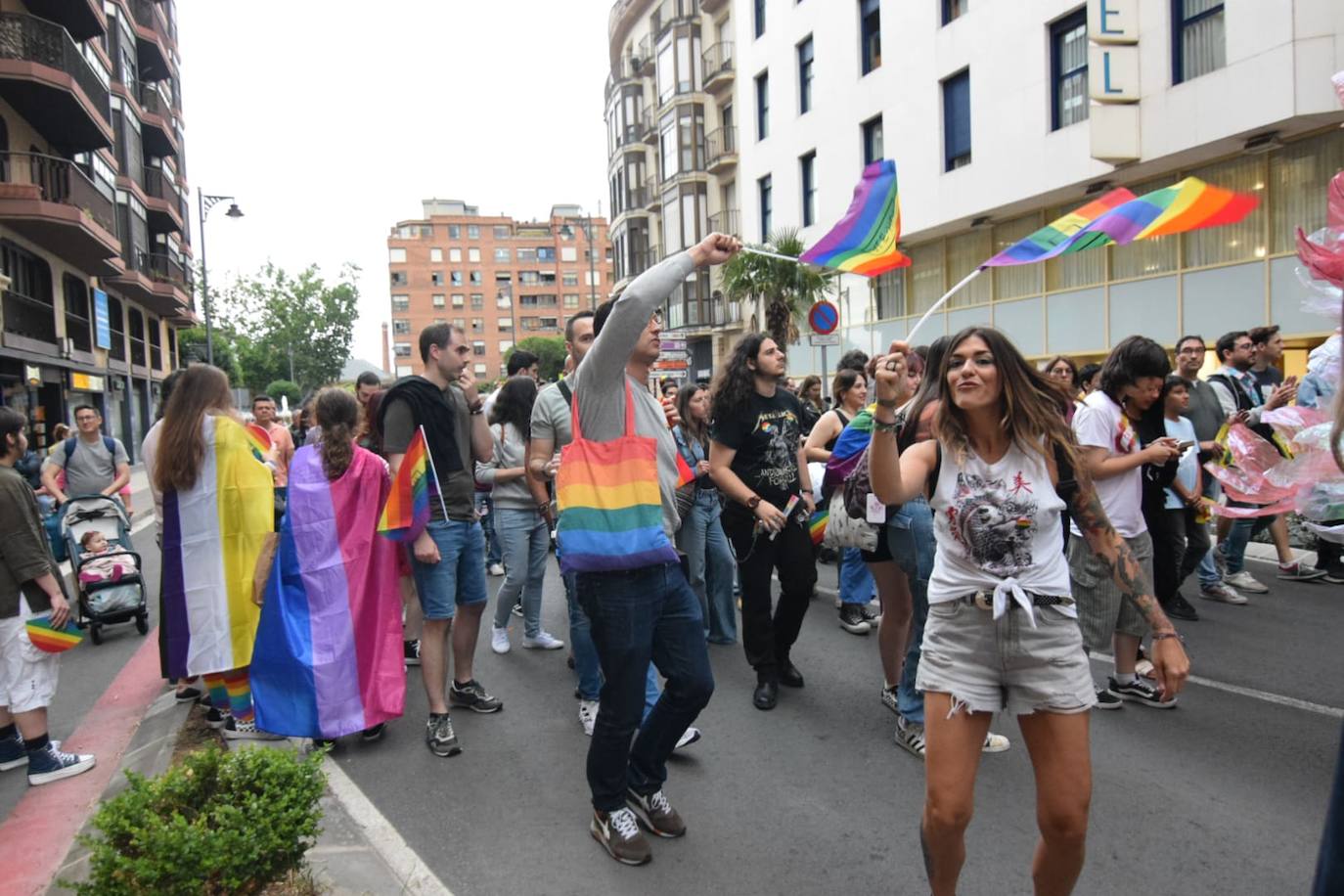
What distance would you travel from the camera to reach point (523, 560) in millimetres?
5934

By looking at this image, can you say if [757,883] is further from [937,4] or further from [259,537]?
[937,4]

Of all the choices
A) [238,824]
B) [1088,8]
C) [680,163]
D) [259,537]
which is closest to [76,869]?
[238,824]

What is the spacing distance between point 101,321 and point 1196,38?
1142 inches

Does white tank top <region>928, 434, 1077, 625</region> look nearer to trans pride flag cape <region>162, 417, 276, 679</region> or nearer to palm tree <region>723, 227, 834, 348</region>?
trans pride flag cape <region>162, 417, 276, 679</region>

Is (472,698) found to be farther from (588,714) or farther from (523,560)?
(523,560)

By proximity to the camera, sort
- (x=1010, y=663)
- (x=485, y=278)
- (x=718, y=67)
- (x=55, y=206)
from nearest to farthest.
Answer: (x=1010, y=663)
(x=55, y=206)
(x=718, y=67)
(x=485, y=278)

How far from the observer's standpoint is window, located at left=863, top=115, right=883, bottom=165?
70.6 ft

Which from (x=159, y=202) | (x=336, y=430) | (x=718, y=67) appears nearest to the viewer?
(x=336, y=430)

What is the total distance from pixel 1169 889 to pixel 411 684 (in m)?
4.19

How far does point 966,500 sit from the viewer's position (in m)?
2.68

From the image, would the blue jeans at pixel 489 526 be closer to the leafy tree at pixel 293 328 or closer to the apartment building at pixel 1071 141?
the apartment building at pixel 1071 141

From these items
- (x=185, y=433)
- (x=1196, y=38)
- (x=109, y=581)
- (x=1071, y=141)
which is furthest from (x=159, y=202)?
→ (x=185, y=433)

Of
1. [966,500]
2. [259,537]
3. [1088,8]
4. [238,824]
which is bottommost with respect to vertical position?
[238,824]

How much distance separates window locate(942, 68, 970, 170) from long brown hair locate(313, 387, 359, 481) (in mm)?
16805
